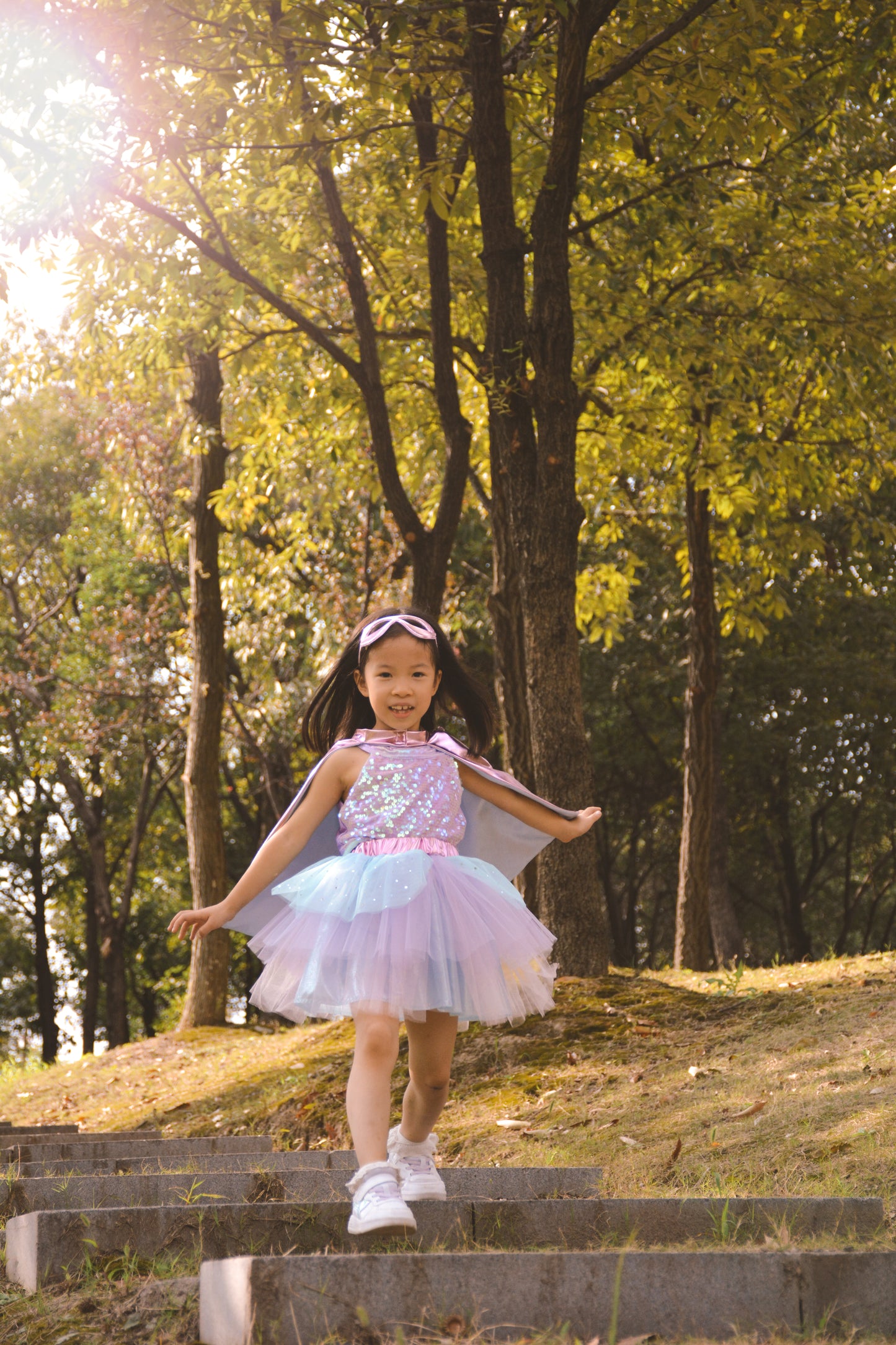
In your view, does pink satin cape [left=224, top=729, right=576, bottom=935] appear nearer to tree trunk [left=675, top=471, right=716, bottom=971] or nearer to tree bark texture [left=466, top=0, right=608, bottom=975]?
tree bark texture [left=466, top=0, right=608, bottom=975]

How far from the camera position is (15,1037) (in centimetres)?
3088

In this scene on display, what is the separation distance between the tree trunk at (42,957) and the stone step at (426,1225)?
83.1 feet

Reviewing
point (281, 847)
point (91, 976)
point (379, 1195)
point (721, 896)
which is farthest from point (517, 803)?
point (91, 976)

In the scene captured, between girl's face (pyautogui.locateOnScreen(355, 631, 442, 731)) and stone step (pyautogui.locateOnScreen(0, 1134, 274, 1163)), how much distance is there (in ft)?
7.45

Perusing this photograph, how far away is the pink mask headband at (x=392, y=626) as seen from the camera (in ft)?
14.5

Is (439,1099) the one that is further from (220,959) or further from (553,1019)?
(220,959)

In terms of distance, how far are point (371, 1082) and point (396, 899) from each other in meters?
0.53

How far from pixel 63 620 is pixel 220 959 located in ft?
43.8

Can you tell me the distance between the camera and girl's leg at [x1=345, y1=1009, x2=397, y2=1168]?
11.4 ft

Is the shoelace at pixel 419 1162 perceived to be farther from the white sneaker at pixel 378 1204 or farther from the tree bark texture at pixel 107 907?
the tree bark texture at pixel 107 907

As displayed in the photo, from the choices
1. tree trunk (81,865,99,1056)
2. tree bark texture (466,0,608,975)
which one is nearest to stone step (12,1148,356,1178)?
tree bark texture (466,0,608,975)

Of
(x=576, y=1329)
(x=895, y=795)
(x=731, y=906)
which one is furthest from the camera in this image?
(x=895, y=795)

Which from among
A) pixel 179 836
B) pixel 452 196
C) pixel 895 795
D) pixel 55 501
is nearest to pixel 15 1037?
pixel 179 836

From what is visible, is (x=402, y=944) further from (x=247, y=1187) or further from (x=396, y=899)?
(x=247, y=1187)
